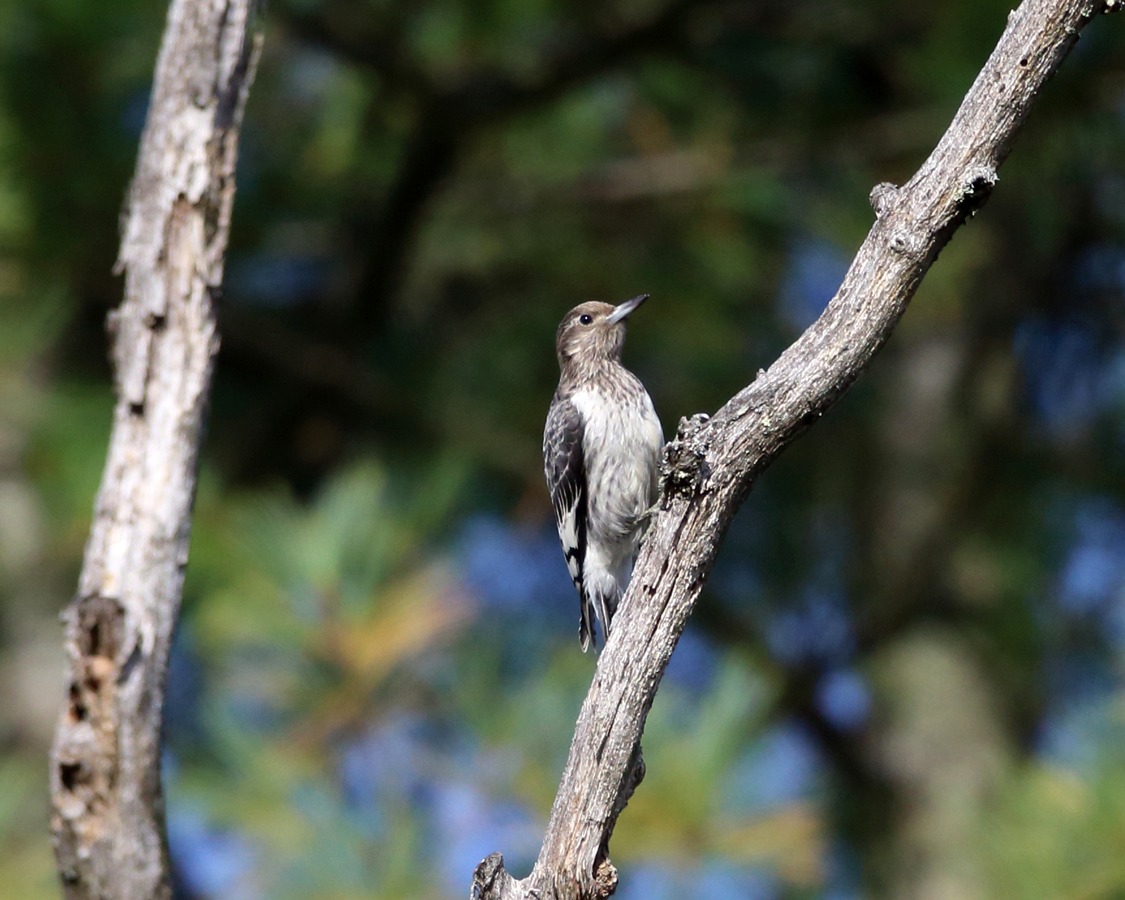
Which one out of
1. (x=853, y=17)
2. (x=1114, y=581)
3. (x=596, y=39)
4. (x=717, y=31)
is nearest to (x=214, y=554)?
(x=596, y=39)

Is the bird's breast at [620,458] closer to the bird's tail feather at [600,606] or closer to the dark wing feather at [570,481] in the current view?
the dark wing feather at [570,481]

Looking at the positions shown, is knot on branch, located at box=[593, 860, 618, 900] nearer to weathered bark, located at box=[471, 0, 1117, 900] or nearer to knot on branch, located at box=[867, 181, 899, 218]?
weathered bark, located at box=[471, 0, 1117, 900]

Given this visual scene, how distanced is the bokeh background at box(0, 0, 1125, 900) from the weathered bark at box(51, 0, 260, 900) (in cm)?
112

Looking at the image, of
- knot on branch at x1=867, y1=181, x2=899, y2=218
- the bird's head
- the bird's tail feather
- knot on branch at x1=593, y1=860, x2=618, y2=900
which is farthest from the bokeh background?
knot on branch at x1=867, y1=181, x2=899, y2=218

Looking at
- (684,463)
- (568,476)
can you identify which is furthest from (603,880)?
(568,476)

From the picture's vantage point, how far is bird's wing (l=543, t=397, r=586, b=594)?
14.8ft

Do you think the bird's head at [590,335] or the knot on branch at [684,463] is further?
the bird's head at [590,335]

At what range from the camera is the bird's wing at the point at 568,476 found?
4504mm

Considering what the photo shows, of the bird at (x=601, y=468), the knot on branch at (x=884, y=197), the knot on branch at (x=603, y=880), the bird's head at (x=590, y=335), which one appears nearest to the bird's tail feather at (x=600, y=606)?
the bird at (x=601, y=468)

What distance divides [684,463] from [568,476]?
2.33 m

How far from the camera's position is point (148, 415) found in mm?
2990

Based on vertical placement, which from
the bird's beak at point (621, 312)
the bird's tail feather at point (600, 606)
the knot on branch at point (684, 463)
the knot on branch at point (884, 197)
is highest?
the bird's beak at point (621, 312)

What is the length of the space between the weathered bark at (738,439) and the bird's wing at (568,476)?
7.20ft

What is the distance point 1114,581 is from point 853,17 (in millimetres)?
3457
